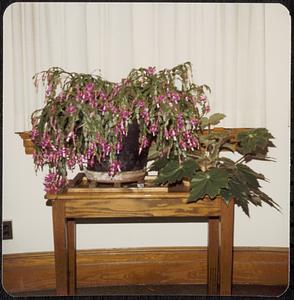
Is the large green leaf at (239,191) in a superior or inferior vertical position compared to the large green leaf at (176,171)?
inferior

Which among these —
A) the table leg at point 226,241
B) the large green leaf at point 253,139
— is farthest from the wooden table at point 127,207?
the large green leaf at point 253,139

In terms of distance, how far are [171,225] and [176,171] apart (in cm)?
44

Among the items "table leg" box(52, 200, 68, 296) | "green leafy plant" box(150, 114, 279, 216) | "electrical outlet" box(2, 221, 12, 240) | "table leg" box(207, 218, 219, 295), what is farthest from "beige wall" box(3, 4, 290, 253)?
"table leg" box(52, 200, 68, 296)

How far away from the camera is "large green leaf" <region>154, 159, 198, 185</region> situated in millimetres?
1078

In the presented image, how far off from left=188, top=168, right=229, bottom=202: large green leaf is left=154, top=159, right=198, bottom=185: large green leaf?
0.03 meters

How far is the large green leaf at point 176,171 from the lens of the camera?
42.4 inches

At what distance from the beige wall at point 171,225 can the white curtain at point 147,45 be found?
0.04 metres

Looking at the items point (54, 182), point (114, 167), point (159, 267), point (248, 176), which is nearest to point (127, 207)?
point (114, 167)

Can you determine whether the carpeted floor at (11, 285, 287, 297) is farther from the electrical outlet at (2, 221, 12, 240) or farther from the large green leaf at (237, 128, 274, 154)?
the large green leaf at (237, 128, 274, 154)

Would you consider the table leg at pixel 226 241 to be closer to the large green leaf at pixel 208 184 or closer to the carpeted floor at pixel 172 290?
the large green leaf at pixel 208 184

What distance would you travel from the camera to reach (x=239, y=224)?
4.79 ft

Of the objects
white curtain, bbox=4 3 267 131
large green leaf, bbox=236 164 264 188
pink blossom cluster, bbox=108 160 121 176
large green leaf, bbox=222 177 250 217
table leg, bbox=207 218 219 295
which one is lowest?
table leg, bbox=207 218 219 295

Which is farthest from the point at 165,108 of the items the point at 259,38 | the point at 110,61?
the point at 259,38

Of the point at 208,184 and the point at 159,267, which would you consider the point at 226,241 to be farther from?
the point at 159,267
